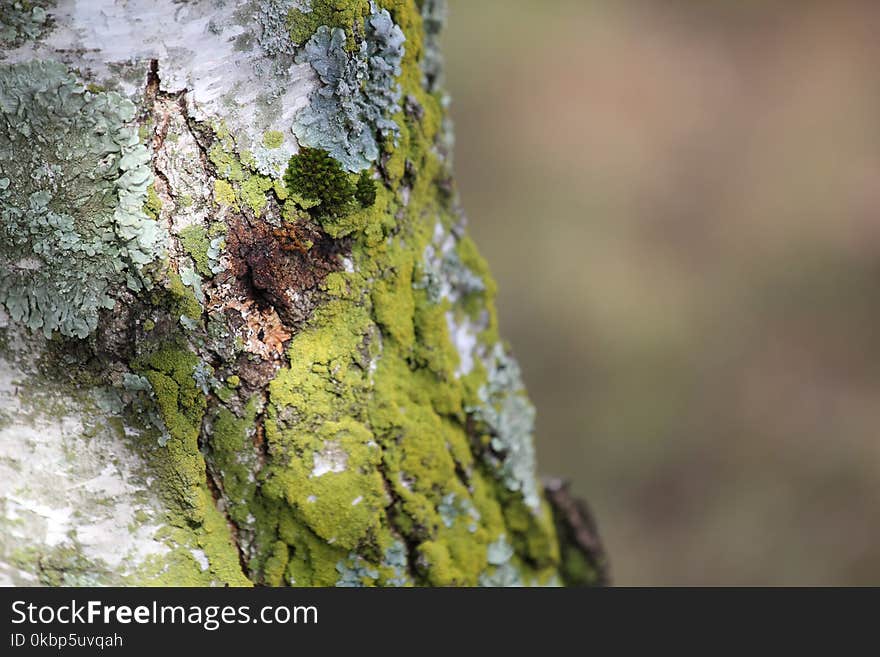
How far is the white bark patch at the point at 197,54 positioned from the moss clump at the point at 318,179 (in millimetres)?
27

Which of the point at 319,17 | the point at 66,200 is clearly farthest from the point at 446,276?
the point at 66,200

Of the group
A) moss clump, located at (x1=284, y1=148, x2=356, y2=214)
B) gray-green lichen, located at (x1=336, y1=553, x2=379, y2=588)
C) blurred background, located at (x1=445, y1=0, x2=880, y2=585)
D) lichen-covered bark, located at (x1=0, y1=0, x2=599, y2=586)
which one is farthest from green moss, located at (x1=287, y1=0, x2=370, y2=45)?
blurred background, located at (x1=445, y1=0, x2=880, y2=585)

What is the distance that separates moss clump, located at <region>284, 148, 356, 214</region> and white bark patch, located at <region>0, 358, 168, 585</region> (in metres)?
0.42

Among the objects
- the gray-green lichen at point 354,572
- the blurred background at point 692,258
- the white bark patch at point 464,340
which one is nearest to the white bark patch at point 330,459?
the gray-green lichen at point 354,572

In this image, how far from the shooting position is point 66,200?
930 millimetres

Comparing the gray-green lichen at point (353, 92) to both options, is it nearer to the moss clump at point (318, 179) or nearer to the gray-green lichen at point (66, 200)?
the moss clump at point (318, 179)

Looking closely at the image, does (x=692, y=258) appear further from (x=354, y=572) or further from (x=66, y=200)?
(x=66, y=200)

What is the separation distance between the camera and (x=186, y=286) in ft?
3.13

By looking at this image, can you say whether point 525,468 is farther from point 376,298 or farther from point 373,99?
point 373,99

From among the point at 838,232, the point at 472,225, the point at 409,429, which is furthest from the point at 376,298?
the point at 838,232

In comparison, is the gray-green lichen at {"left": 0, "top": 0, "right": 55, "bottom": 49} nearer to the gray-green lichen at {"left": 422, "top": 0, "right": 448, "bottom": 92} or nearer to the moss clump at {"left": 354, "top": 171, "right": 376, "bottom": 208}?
the moss clump at {"left": 354, "top": 171, "right": 376, "bottom": 208}

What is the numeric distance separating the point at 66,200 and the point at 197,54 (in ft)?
0.83

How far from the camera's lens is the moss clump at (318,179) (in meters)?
0.97

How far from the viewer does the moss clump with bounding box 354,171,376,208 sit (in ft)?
3.34
